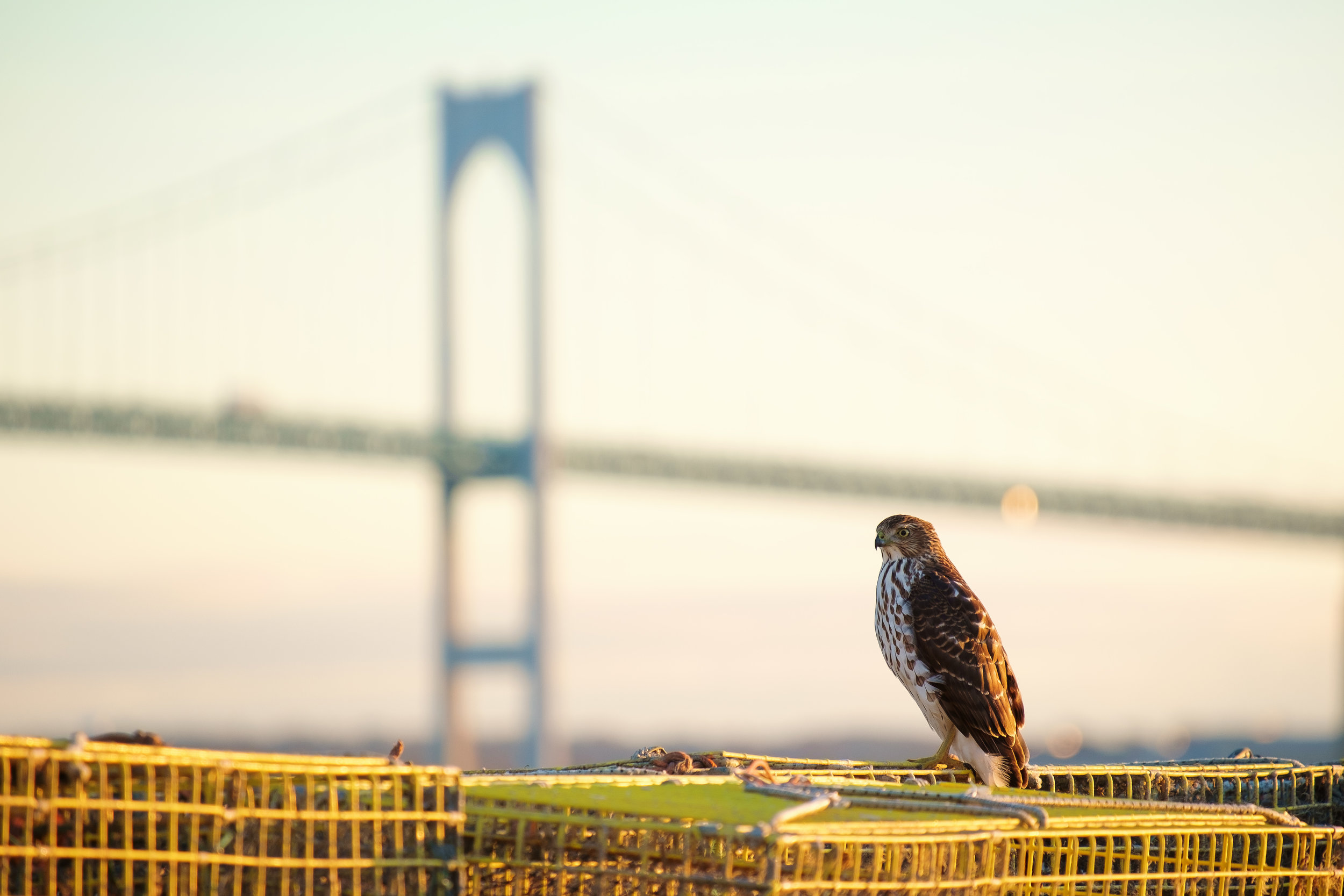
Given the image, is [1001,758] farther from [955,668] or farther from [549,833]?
[549,833]

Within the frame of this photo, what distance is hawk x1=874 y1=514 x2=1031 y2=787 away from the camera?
440 cm

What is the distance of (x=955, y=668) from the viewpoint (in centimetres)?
447

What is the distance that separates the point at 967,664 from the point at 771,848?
2338 mm

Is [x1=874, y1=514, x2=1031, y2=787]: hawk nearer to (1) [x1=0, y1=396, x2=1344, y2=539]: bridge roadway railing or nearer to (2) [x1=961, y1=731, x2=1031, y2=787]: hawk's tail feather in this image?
(2) [x1=961, y1=731, x2=1031, y2=787]: hawk's tail feather

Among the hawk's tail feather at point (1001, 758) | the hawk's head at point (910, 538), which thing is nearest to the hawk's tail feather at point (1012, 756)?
the hawk's tail feather at point (1001, 758)

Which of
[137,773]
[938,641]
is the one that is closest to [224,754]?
[137,773]

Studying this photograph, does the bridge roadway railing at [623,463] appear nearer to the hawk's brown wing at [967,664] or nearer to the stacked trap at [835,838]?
the hawk's brown wing at [967,664]

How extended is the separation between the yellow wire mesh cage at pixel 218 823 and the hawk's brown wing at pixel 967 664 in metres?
2.25

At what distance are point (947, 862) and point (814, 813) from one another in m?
0.22

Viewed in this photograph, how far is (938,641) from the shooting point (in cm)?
450

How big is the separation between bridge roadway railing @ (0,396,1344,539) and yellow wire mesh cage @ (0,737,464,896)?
967 inches

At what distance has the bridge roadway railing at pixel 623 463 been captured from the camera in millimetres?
25688

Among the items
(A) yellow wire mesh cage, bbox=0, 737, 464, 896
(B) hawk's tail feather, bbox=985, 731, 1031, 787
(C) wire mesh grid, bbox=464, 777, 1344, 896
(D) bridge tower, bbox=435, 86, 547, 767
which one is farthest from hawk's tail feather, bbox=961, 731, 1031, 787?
(D) bridge tower, bbox=435, 86, 547, 767

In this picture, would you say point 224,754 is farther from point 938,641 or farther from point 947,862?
point 938,641
